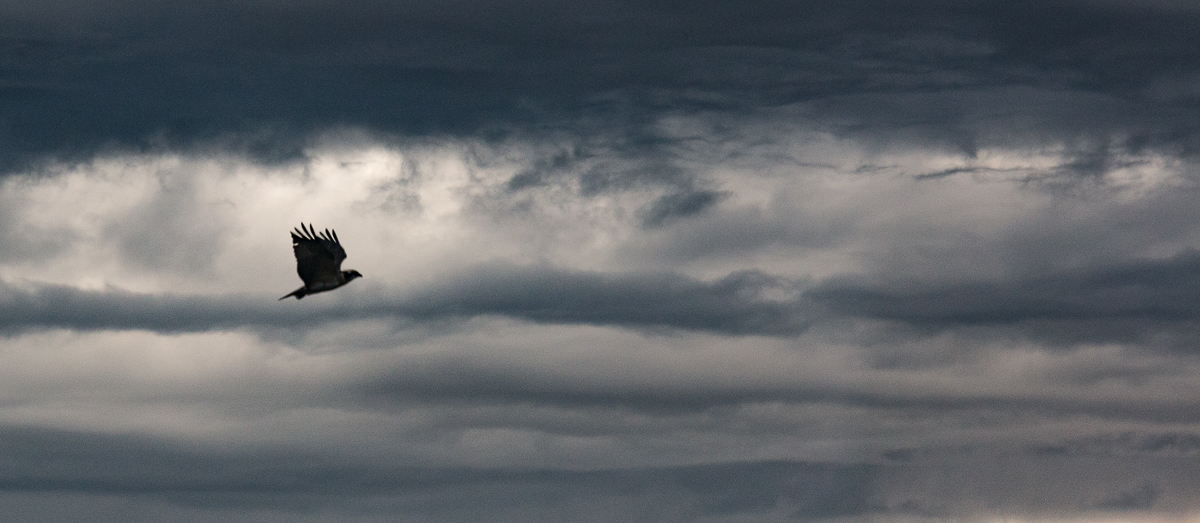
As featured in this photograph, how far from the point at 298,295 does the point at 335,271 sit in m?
9.33

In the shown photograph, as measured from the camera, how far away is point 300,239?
15200cm

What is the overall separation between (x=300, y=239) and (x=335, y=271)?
556 centimetres

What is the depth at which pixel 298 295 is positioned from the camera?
145 metres

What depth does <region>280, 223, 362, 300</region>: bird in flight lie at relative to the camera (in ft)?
497

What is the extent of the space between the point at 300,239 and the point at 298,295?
9.78m

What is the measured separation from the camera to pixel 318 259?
152125 millimetres

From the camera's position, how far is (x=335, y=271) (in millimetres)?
153375

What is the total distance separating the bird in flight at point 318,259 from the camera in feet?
497
